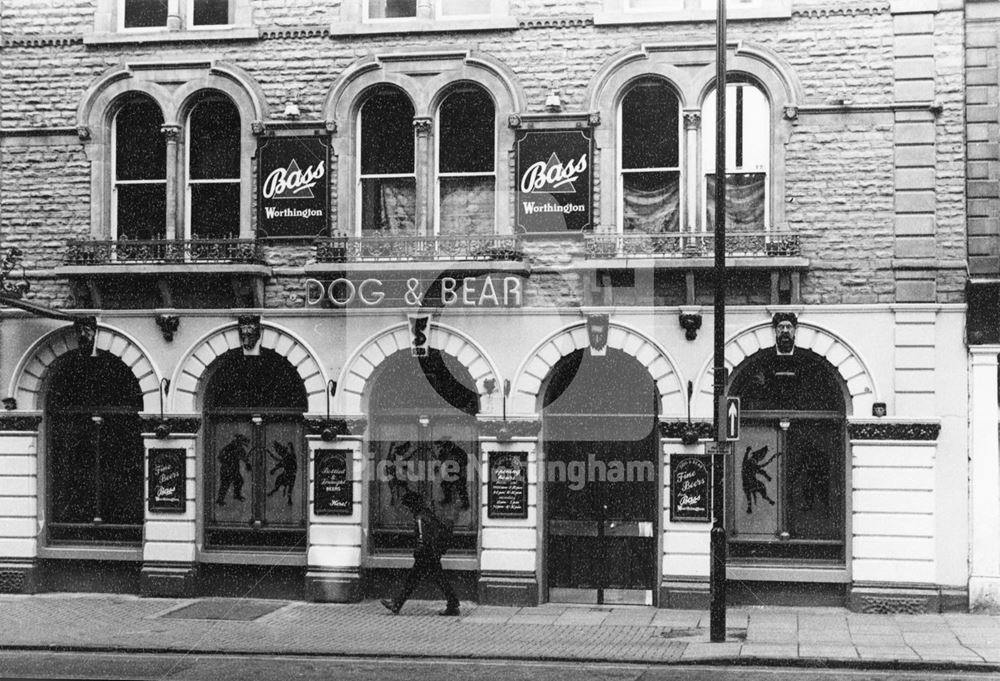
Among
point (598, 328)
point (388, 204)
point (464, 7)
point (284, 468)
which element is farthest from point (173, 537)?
point (464, 7)

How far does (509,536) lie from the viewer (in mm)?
19391

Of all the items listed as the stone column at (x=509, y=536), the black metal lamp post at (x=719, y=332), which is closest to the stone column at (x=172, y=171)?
the stone column at (x=509, y=536)

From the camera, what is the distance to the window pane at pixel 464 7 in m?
20.1

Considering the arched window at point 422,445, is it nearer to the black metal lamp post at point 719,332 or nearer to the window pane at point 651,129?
the window pane at point 651,129

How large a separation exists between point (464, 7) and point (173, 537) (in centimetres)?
966

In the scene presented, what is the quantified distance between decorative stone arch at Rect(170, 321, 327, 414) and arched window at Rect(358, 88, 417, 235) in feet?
7.13

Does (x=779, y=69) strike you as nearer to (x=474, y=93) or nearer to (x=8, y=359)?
(x=474, y=93)

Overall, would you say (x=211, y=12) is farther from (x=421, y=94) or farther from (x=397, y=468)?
(x=397, y=468)

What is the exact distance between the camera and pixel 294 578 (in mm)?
20125

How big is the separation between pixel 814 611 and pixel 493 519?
195 inches

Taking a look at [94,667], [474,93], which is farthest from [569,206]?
[94,667]

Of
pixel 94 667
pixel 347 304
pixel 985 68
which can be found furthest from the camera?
pixel 347 304

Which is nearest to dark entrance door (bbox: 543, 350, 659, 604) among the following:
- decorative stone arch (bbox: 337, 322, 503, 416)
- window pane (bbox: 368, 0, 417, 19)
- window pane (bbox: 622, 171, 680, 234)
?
decorative stone arch (bbox: 337, 322, 503, 416)

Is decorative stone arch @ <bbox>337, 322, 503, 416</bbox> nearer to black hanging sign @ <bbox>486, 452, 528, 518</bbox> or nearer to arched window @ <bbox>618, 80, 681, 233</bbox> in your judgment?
black hanging sign @ <bbox>486, 452, 528, 518</bbox>
